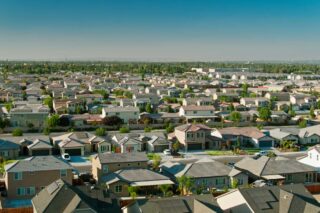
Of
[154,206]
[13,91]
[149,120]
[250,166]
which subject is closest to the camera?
[154,206]

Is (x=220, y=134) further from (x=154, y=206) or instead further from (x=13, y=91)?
(x=13, y=91)

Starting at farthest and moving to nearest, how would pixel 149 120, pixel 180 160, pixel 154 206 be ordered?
pixel 149 120 → pixel 180 160 → pixel 154 206

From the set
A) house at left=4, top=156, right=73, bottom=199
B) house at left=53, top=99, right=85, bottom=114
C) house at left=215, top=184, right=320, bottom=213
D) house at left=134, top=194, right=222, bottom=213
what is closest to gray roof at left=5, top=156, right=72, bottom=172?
house at left=4, top=156, right=73, bottom=199

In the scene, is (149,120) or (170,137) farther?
(149,120)

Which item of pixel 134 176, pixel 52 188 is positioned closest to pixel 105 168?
pixel 134 176

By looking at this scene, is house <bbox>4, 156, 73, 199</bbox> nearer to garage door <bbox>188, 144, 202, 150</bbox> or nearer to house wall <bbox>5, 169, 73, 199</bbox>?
house wall <bbox>5, 169, 73, 199</bbox>

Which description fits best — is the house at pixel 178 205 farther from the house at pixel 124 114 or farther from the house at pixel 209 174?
the house at pixel 124 114

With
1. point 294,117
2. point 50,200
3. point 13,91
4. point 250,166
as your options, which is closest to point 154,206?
point 50,200
